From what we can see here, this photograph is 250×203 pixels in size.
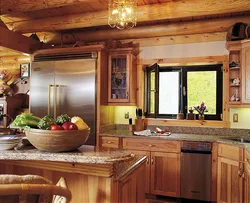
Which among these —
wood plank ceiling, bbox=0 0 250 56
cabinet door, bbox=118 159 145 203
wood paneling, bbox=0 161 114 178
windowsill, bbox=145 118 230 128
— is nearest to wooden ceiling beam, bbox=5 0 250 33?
wood plank ceiling, bbox=0 0 250 56

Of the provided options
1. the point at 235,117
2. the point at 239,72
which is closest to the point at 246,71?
the point at 239,72

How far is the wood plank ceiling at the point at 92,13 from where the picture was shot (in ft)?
9.66

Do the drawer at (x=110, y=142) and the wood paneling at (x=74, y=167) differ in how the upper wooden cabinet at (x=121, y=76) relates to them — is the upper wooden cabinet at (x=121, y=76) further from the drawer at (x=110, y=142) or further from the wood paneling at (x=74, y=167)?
the wood paneling at (x=74, y=167)

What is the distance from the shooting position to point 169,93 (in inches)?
166

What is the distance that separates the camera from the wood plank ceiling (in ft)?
9.66

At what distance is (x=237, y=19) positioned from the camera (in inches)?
139

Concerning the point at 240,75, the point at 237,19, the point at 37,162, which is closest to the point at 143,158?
the point at 37,162

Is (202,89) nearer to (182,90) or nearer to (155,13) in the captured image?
(182,90)

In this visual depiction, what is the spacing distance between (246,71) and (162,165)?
1.70m

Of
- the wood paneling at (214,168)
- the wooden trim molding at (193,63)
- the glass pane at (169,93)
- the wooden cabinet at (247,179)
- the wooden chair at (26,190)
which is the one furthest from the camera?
the glass pane at (169,93)

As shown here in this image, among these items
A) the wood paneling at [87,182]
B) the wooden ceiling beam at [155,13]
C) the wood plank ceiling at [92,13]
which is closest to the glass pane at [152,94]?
the wood plank ceiling at [92,13]

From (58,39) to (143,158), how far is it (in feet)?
10.9

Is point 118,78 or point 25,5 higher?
point 25,5

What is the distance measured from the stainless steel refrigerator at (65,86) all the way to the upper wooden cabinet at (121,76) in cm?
34
